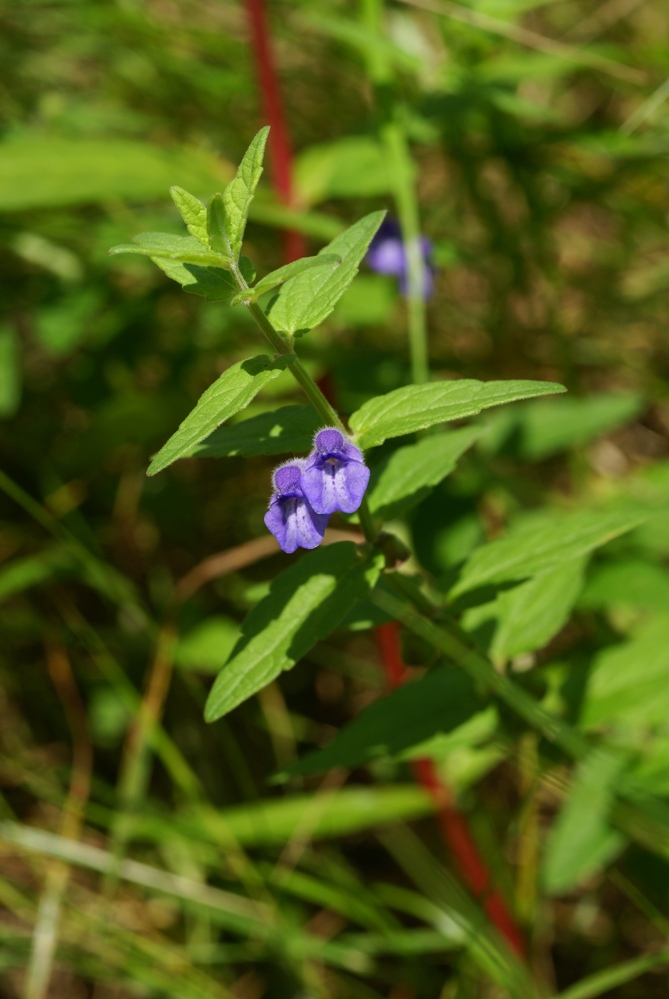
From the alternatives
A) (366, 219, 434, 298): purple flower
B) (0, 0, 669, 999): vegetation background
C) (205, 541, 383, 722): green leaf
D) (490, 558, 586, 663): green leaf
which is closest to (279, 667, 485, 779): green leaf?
(0, 0, 669, 999): vegetation background

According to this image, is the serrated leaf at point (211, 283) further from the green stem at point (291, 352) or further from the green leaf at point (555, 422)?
the green leaf at point (555, 422)

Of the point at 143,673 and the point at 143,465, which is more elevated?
the point at 143,465

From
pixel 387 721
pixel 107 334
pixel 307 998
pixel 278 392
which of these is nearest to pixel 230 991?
pixel 307 998

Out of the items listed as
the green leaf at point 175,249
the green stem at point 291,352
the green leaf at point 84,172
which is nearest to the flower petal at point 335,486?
the green stem at point 291,352

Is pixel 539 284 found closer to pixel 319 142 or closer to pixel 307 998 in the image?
pixel 319 142

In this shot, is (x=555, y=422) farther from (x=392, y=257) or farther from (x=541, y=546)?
(x=541, y=546)

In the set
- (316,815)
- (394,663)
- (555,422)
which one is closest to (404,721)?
(394,663)

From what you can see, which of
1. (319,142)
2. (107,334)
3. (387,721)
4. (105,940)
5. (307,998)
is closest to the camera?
(387,721)
